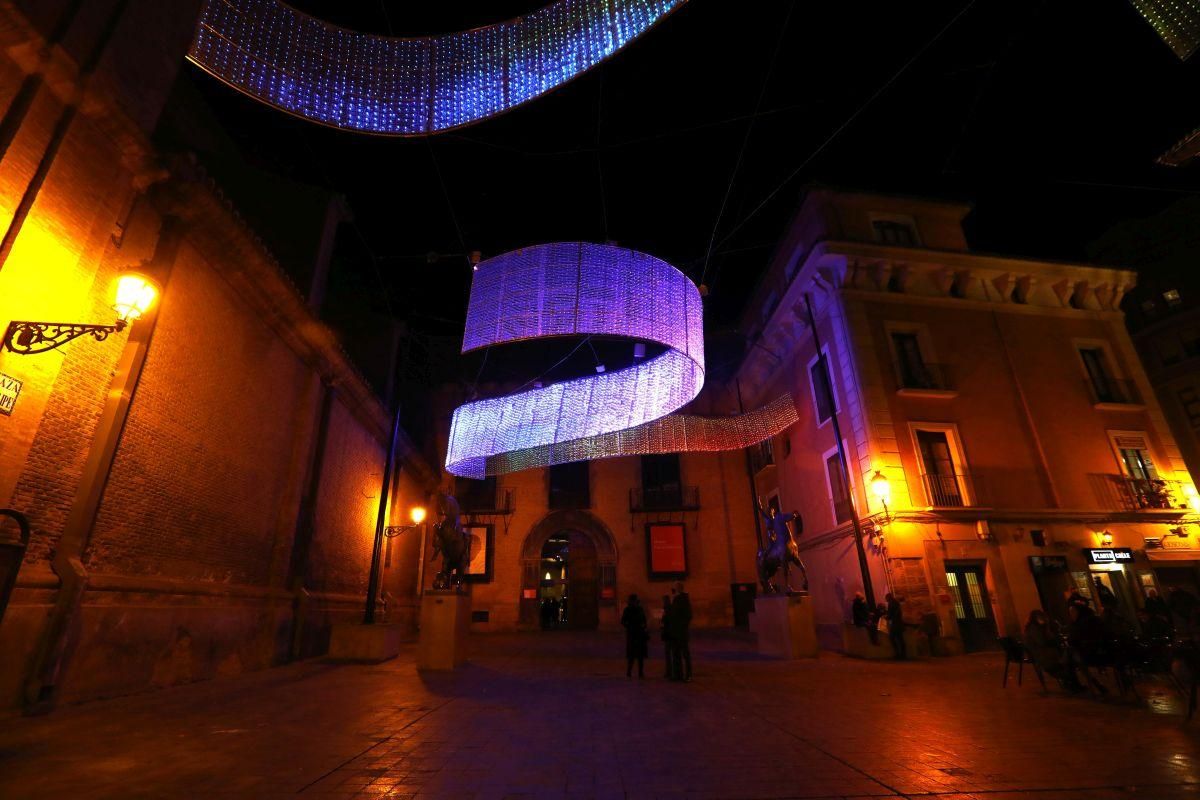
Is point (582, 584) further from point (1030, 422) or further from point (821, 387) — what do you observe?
point (1030, 422)

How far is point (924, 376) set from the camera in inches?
611

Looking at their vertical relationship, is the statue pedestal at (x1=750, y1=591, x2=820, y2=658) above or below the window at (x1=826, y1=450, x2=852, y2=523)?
below

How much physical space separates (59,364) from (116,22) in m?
4.47

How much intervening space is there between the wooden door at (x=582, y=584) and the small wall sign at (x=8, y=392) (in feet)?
68.1

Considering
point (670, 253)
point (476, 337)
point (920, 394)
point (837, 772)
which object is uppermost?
point (670, 253)

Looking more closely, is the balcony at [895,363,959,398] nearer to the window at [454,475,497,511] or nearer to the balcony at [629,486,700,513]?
the balcony at [629,486,700,513]

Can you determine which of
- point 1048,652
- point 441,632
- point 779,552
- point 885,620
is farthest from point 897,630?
point 441,632

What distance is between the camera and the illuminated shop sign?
13758mm

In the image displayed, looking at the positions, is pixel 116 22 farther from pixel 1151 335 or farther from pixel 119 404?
pixel 1151 335

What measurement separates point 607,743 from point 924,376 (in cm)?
1500

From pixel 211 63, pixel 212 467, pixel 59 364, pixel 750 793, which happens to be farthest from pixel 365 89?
pixel 212 467

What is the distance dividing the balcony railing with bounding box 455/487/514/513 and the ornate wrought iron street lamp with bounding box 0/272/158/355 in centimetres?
1924

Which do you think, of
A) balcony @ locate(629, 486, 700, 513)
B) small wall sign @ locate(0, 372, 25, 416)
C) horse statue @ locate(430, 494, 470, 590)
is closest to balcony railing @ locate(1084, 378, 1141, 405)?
balcony @ locate(629, 486, 700, 513)

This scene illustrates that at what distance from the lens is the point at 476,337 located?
21.7 ft
